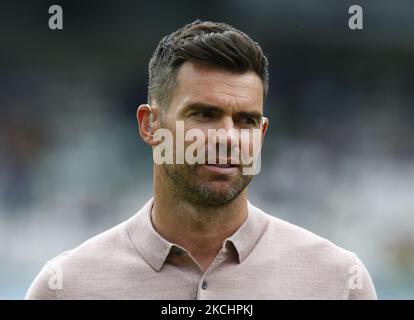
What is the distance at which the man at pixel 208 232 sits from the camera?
181cm

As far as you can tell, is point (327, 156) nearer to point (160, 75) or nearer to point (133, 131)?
point (133, 131)

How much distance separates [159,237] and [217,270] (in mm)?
192

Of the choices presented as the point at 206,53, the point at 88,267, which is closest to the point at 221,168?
the point at 206,53

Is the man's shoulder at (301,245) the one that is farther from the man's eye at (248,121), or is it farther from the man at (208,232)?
the man's eye at (248,121)

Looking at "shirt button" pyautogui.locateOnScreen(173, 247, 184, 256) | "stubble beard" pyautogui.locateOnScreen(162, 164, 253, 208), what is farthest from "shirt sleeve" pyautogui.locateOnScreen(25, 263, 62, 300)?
"stubble beard" pyautogui.locateOnScreen(162, 164, 253, 208)

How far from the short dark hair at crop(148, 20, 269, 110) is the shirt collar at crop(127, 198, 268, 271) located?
0.34 m

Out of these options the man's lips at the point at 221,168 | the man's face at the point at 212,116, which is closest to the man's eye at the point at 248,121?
the man's face at the point at 212,116

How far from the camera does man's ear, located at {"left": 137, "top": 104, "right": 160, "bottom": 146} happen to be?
201 centimetres

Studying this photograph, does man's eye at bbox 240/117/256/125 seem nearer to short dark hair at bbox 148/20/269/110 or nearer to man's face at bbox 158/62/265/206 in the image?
man's face at bbox 158/62/265/206

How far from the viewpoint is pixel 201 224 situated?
1.87 m

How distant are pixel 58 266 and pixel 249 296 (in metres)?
0.57

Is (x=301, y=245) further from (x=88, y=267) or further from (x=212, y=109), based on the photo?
(x=88, y=267)

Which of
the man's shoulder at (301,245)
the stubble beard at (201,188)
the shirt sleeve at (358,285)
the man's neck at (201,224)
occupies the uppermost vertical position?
the stubble beard at (201,188)
